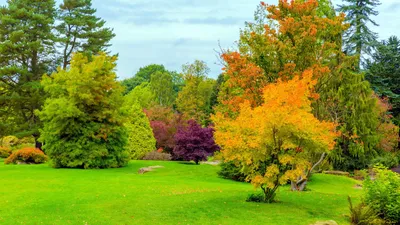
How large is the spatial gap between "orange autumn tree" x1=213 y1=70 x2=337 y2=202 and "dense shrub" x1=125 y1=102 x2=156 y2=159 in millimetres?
20139

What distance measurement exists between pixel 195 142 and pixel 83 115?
819 centimetres

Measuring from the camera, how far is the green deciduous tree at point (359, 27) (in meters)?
41.3

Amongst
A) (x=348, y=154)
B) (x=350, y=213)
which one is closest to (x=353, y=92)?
(x=348, y=154)

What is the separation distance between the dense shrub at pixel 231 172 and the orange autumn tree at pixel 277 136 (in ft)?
29.5

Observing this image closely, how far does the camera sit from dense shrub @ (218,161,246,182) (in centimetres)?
2091

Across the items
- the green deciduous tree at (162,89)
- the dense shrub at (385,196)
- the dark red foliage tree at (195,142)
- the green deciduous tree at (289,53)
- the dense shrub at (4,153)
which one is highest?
the green deciduous tree at (162,89)

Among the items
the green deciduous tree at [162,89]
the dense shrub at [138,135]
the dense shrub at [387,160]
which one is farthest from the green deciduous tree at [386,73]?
the green deciduous tree at [162,89]

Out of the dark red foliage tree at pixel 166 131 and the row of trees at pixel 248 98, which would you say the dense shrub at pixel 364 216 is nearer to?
the row of trees at pixel 248 98

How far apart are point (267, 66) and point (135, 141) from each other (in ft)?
55.9

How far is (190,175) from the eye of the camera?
21406 millimetres

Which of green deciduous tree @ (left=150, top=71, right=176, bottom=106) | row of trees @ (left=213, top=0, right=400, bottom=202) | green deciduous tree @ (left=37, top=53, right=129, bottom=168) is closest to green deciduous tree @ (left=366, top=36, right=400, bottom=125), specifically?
row of trees @ (left=213, top=0, right=400, bottom=202)

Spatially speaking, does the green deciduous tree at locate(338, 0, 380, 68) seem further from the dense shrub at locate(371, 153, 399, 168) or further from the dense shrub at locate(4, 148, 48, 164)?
the dense shrub at locate(4, 148, 48, 164)

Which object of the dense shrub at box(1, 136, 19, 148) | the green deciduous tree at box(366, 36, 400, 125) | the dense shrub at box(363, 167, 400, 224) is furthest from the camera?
the dense shrub at box(1, 136, 19, 148)

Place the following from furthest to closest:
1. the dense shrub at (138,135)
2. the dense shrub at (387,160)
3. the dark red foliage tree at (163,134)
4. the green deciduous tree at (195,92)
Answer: the green deciduous tree at (195,92)
the dark red foliage tree at (163,134)
the dense shrub at (138,135)
the dense shrub at (387,160)
